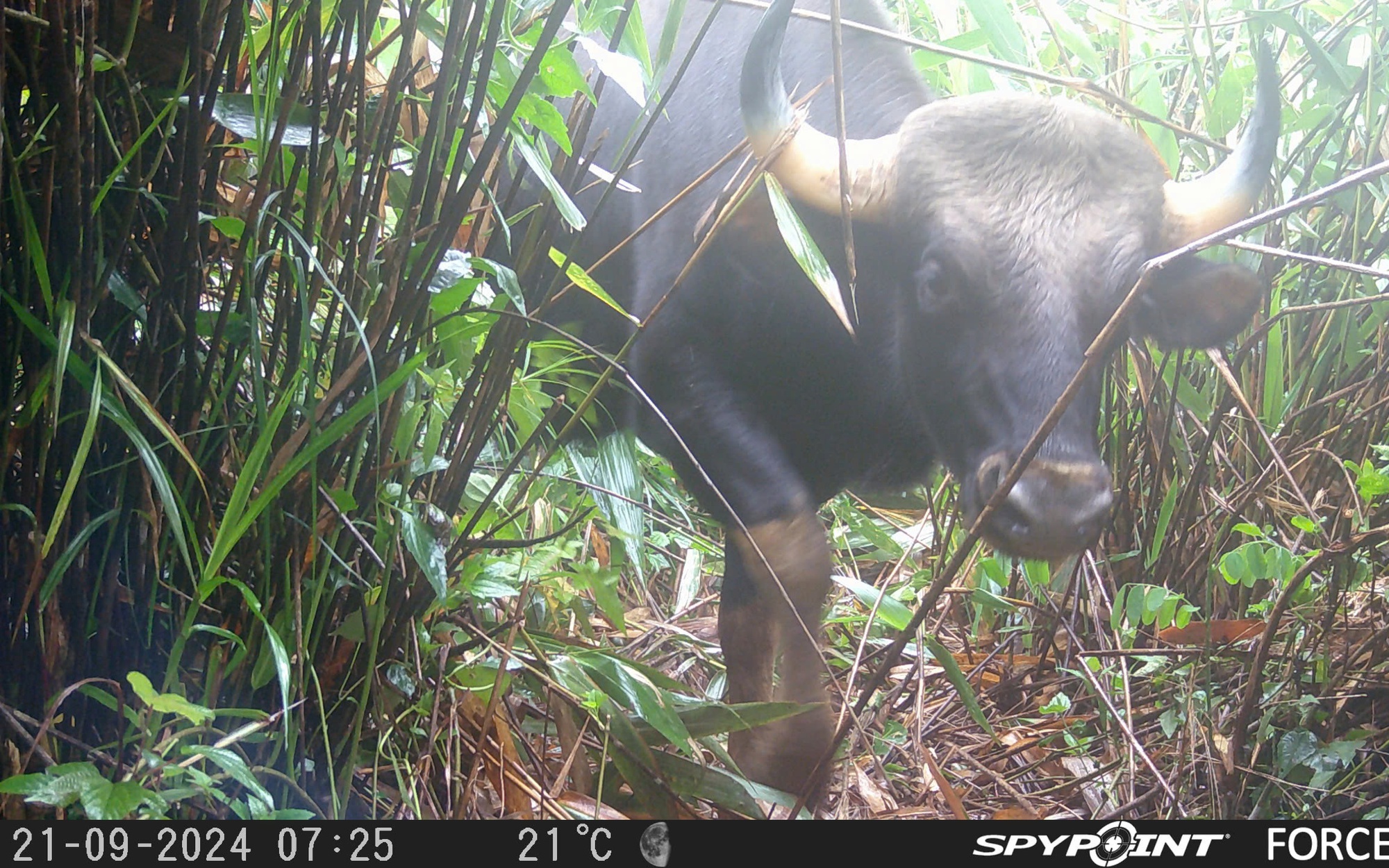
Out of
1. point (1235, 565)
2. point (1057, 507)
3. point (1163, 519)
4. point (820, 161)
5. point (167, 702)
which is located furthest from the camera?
point (1163, 519)

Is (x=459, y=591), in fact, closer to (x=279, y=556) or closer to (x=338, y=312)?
(x=279, y=556)

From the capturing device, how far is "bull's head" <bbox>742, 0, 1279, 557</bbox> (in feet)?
6.52

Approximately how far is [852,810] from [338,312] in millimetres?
1335

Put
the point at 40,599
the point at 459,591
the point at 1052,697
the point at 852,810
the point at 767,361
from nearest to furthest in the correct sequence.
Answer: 1. the point at 40,599
2. the point at 459,591
3. the point at 852,810
4. the point at 767,361
5. the point at 1052,697

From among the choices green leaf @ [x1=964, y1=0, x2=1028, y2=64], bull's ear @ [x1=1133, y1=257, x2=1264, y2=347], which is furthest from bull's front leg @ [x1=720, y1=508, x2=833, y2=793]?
green leaf @ [x1=964, y1=0, x2=1028, y2=64]

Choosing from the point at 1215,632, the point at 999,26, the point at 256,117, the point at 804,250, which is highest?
the point at 999,26

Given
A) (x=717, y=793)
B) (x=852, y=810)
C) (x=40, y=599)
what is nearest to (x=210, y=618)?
(x=40, y=599)

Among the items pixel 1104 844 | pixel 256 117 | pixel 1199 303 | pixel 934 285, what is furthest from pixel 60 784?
pixel 1199 303

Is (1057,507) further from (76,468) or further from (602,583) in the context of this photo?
(76,468)

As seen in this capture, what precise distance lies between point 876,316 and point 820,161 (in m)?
0.37

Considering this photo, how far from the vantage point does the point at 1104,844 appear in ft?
4.27

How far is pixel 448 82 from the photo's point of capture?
50.8 inches

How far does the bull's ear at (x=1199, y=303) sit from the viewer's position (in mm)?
2301

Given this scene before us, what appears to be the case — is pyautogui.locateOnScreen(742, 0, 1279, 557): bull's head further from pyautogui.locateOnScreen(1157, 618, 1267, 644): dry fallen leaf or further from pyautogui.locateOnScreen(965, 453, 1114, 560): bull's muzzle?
pyautogui.locateOnScreen(1157, 618, 1267, 644): dry fallen leaf
